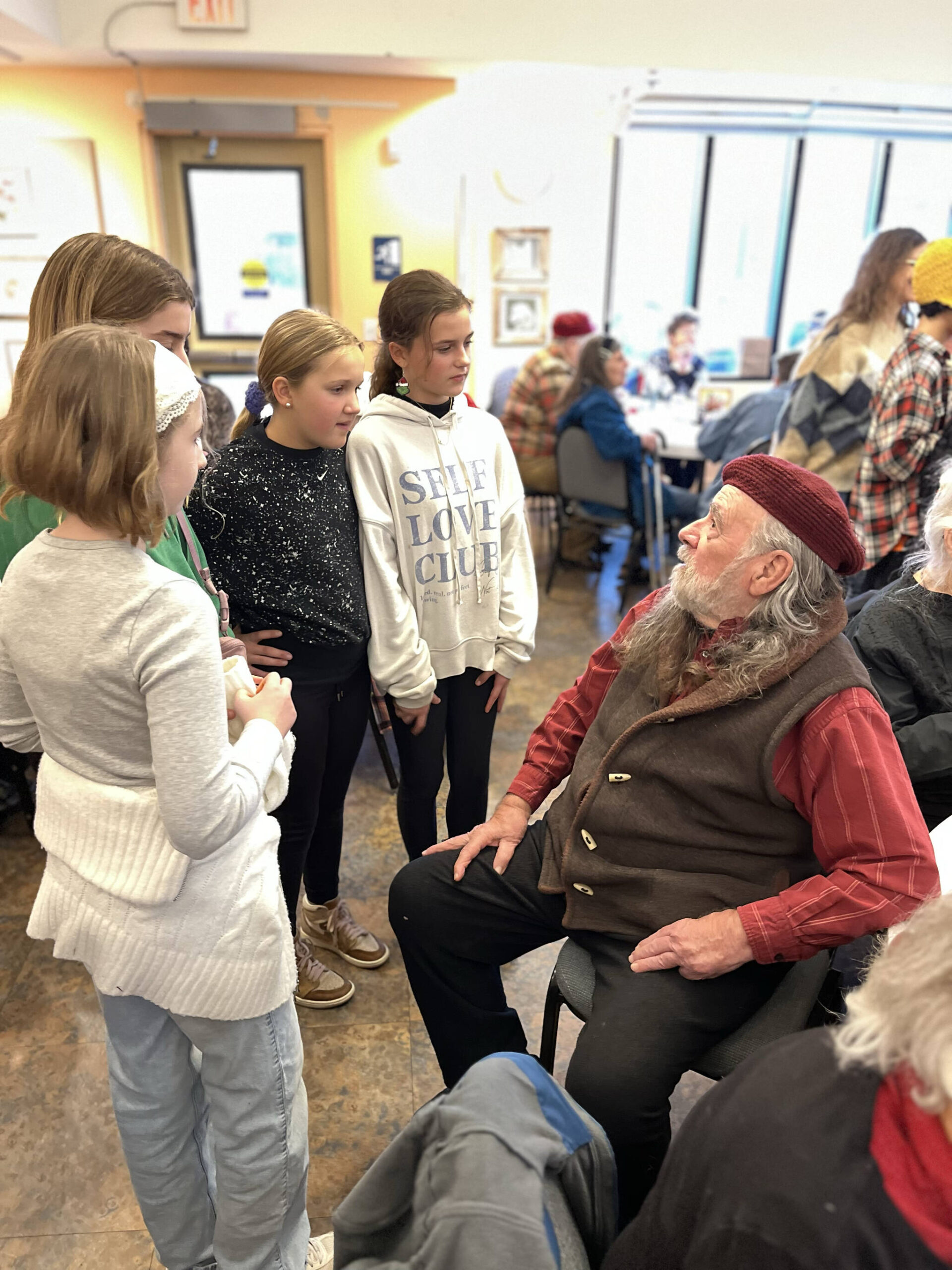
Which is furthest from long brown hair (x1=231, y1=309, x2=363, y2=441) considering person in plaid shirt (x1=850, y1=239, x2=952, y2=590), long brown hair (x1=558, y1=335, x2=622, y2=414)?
long brown hair (x1=558, y1=335, x2=622, y2=414)

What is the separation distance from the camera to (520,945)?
1544 mm

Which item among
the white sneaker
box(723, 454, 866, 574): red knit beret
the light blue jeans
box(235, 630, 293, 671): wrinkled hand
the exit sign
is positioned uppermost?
the exit sign

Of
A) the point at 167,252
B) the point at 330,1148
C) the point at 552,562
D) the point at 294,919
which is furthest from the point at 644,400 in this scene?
the point at 330,1148

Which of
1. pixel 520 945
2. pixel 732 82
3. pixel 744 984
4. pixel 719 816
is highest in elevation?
pixel 732 82

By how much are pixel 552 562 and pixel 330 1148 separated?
3.32 m

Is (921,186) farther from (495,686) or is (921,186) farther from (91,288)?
(91,288)

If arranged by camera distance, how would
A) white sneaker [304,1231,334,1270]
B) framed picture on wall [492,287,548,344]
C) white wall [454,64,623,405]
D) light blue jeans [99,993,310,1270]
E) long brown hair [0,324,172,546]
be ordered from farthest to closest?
framed picture on wall [492,287,548,344] → white wall [454,64,623,405] → white sneaker [304,1231,334,1270] → light blue jeans [99,993,310,1270] → long brown hair [0,324,172,546]

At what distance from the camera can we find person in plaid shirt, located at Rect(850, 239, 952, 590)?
2.54m

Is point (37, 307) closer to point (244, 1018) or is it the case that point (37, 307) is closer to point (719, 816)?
point (244, 1018)

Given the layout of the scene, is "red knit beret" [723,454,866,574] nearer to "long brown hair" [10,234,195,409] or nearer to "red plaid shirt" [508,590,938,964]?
"red plaid shirt" [508,590,938,964]

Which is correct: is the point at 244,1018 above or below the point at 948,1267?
below

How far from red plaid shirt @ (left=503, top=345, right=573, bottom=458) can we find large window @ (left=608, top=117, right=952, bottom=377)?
248 cm

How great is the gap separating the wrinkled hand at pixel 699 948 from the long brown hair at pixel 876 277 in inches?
96.2

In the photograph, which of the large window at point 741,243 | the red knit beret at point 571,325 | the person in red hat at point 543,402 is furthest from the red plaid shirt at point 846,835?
the large window at point 741,243
